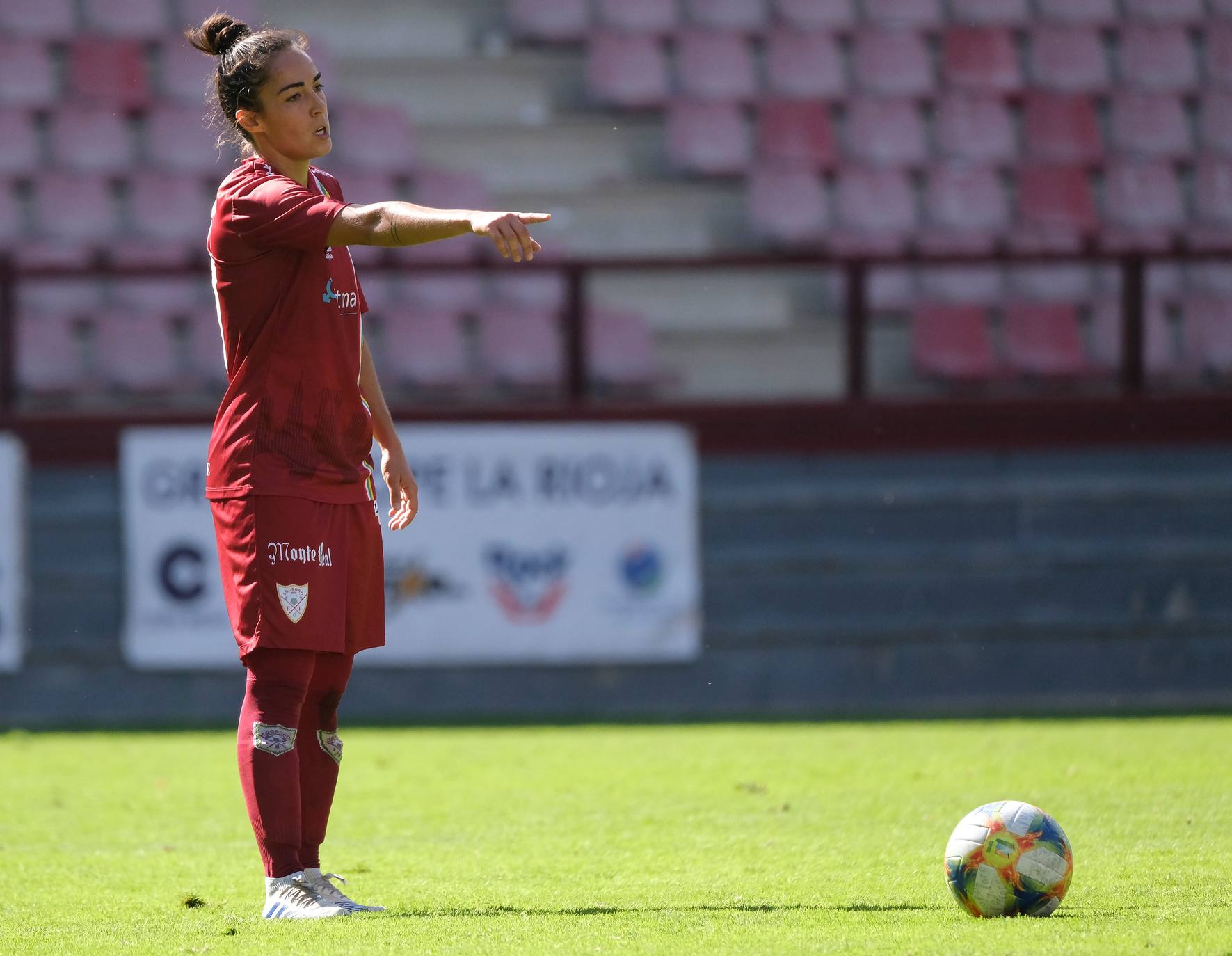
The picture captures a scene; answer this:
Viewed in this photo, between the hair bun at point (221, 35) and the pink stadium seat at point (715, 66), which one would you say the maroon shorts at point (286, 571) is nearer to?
the hair bun at point (221, 35)

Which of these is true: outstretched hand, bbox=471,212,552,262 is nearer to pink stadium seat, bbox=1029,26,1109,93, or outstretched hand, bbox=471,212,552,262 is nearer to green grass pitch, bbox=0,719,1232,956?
green grass pitch, bbox=0,719,1232,956

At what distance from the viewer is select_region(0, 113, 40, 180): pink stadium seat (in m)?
11.1

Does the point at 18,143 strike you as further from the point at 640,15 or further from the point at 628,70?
the point at 640,15

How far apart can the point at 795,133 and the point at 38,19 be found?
4958 millimetres

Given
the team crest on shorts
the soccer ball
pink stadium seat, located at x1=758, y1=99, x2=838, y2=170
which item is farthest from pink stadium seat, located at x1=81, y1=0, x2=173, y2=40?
the soccer ball

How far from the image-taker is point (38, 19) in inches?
463

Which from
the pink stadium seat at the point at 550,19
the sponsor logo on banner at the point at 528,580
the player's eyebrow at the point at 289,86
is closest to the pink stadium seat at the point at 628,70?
the pink stadium seat at the point at 550,19

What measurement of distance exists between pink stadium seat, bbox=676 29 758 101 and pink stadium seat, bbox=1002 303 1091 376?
2.88m

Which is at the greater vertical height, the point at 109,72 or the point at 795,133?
the point at 109,72

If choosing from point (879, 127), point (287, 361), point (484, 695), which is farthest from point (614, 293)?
point (287, 361)

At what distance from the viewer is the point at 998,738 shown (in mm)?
7512

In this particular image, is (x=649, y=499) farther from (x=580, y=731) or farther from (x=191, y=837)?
(x=191, y=837)

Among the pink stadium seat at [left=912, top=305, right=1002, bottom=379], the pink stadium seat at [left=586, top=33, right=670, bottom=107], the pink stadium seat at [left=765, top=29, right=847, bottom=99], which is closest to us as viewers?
the pink stadium seat at [left=912, top=305, right=1002, bottom=379]

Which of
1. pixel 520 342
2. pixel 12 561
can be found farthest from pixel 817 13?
pixel 12 561
